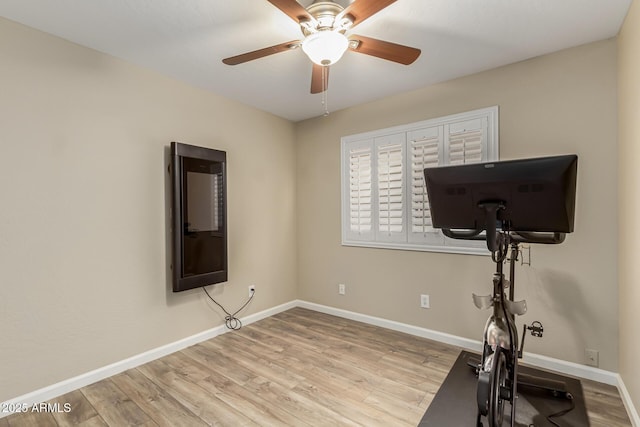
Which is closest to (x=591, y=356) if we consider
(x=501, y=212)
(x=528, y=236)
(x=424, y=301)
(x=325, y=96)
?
(x=528, y=236)

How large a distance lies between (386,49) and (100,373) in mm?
3030

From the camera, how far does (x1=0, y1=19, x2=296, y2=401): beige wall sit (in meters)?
1.98

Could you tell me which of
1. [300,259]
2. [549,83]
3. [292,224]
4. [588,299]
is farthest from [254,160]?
[588,299]

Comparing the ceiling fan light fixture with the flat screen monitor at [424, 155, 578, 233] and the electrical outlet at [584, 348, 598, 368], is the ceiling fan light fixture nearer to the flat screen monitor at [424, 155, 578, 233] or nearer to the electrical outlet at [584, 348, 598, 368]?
the flat screen monitor at [424, 155, 578, 233]

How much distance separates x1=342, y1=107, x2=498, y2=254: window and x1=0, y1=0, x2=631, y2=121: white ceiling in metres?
0.51

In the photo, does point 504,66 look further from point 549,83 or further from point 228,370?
point 228,370

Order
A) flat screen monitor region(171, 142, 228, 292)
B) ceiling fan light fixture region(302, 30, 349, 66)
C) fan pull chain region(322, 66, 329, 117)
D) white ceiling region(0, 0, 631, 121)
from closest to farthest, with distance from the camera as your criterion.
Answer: ceiling fan light fixture region(302, 30, 349, 66) → white ceiling region(0, 0, 631, 121) → fan pull chain region(322, 66, 329, 117) → flat screen monitor region(171, 142, 228, 292)

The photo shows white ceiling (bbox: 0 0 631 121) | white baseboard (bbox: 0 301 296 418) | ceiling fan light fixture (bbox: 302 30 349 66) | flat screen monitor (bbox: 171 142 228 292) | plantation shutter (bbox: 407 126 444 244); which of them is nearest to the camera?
ceiling fan light fixture (bbox: 302 30 349 66)

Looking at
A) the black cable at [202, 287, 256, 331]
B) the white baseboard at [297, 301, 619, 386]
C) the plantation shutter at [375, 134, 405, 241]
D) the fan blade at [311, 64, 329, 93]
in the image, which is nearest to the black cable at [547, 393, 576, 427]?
the white baseboard at [297, 301, 619, 386]

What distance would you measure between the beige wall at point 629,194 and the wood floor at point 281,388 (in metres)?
0.36

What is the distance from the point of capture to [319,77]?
2127 millimetres

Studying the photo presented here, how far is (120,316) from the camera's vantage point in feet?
8.02

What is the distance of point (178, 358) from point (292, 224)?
2.00 meters

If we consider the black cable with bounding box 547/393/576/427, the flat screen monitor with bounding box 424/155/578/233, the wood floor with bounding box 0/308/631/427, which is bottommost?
the wood floor with bounding box 0/308/631/427
